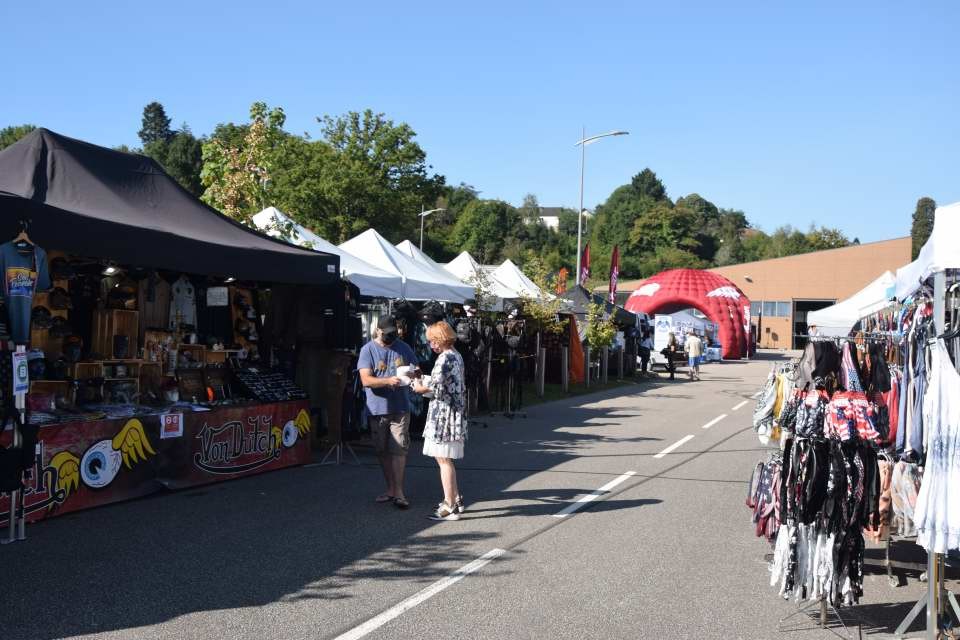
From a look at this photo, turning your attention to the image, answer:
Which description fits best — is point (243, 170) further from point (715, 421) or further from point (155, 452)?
point (715, 421)

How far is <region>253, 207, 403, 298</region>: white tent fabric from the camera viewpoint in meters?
14.1

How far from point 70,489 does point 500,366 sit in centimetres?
1073

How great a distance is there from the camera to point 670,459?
1212 centimetres

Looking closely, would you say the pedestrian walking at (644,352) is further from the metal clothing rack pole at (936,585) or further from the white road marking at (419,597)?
the metal clothing rack pole at (936,585)

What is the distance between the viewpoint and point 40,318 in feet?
28.8

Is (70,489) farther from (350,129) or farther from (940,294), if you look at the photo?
(350,129)

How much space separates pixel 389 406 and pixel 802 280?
68074 millimetres

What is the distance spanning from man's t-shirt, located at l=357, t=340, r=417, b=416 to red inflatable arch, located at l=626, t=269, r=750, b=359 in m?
41.0

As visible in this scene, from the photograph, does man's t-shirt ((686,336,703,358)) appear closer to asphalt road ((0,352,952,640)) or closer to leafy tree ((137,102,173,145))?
asphalt road ((0,352,952,640))

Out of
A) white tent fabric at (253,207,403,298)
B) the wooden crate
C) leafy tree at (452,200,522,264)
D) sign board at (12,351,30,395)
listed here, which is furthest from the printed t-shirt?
leafy tree at (452,200,522,264)

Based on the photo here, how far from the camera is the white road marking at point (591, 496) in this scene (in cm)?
853

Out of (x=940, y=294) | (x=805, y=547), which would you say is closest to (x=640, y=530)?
(x=805, y=547)

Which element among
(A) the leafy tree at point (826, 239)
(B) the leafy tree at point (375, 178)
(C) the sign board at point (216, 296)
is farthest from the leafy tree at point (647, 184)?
(C) the sign board at point (216, 296)

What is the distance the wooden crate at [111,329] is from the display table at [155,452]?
3.81 ft
